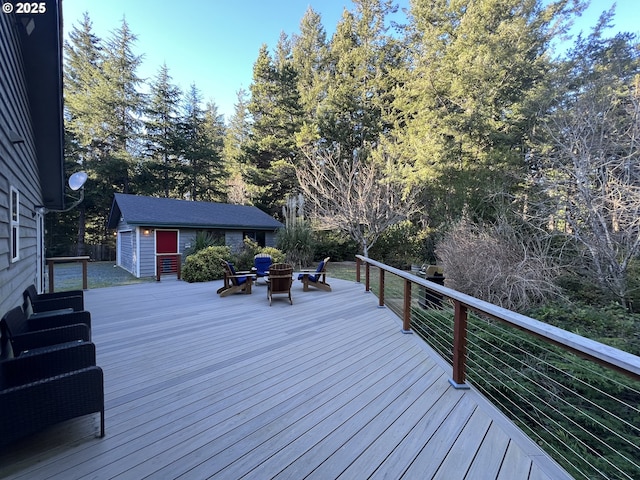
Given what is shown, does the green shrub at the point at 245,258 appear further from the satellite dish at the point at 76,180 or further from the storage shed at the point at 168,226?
the satellite dish at the point at 76,180

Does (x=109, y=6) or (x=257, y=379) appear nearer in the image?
(x=257, y=379)

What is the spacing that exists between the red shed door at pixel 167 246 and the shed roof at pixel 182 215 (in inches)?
21.3

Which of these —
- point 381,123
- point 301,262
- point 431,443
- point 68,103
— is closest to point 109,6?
point 431,443

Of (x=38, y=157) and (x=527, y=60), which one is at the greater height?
(x=527, y=60)

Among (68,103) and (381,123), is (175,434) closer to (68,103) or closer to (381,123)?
(381,123)

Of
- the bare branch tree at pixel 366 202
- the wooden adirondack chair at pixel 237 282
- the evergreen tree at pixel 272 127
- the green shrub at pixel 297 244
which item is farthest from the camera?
the evergreen tree at pixel 272 127

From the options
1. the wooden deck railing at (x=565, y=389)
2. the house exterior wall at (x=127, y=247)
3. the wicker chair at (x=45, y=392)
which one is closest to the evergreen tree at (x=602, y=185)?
the wooden deck railing at (x=565, y=389)

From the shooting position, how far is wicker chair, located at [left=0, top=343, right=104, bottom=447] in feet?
5.16

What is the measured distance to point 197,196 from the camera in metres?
22.1

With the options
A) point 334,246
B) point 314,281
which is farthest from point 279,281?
point 334,246

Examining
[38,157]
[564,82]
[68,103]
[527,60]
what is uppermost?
[68,103]

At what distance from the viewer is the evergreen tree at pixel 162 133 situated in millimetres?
19938

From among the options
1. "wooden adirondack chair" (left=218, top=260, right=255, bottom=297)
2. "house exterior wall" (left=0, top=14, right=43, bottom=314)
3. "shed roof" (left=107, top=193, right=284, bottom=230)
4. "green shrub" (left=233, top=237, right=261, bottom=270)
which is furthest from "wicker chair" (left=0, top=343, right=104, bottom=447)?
"shed roof" (left=107, top=193, right=284, bottom=230)

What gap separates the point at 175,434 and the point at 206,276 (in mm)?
6936
